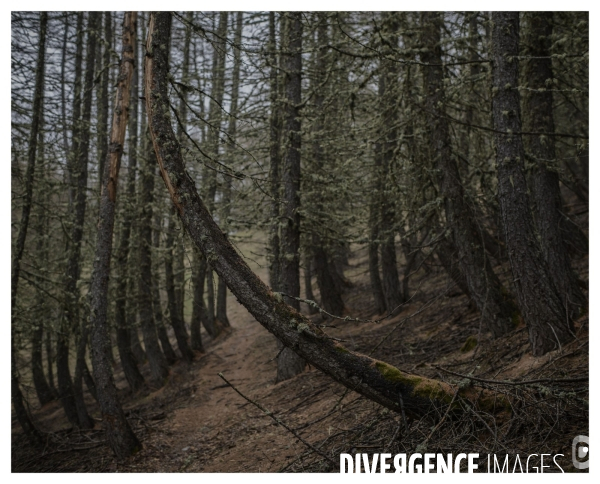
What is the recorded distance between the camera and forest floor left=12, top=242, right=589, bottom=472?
15.0 feet

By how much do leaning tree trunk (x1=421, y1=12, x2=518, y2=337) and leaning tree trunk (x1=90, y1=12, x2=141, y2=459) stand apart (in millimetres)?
4853

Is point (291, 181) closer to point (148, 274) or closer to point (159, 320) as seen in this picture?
point (148, 274)

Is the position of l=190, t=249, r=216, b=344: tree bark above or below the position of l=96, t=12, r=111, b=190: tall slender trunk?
below

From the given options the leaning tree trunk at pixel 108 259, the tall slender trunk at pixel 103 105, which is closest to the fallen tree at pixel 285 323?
the leaning tree trunk at pixel 108 259

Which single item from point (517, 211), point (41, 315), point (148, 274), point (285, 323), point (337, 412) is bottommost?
point (337, 412)

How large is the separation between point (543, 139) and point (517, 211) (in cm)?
→ 267

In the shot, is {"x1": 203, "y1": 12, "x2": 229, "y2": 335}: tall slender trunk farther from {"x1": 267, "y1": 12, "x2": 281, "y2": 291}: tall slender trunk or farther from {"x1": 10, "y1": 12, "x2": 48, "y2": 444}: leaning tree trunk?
{"x1": 10, "y1": 12, "x2": 48, "y2": 444}: leaning tree trunk

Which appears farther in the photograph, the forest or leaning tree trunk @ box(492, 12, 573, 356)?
leaning tree trunk @ box(492, 12, 573, 356)

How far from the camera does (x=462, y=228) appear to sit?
846cm

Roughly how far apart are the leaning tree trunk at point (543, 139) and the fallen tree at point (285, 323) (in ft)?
13.4

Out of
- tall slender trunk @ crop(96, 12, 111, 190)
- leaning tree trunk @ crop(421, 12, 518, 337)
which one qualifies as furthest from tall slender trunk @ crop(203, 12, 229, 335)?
leaning tree trunk @ crop(421, 12, 518, 337)

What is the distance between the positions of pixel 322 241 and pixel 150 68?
983cm

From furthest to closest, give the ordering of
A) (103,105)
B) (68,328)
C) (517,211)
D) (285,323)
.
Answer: (103,105)
(68,328)
(517,211)
(285,323)

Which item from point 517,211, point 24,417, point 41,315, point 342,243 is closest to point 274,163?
point 342,243
